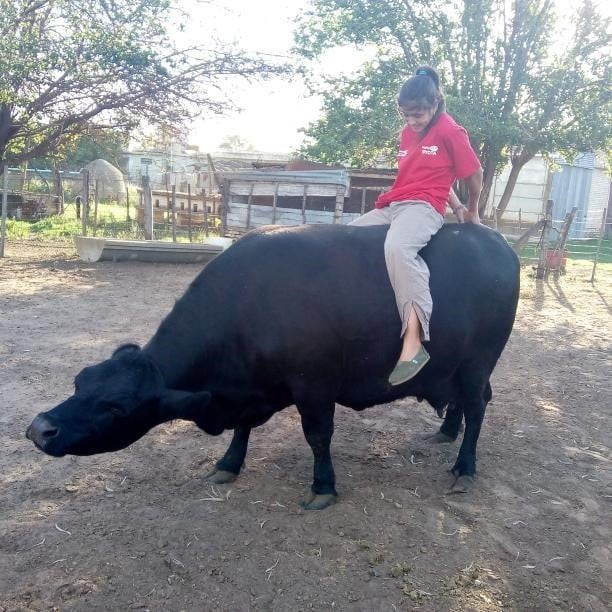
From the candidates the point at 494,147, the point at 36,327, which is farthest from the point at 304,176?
the point at 36,327

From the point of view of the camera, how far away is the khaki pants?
369 centimetres

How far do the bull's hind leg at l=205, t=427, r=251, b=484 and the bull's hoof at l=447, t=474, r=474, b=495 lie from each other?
1.46 metres

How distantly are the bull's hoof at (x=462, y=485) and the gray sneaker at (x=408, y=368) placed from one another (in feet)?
3.23

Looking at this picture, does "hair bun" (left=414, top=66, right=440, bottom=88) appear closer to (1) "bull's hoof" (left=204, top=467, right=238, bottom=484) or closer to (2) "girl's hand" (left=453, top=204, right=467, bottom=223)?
(2) "girl's hand" (left=453, top=204, right=467, bottom=223)

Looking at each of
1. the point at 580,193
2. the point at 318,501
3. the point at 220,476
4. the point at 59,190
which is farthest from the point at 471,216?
the point at 580,193

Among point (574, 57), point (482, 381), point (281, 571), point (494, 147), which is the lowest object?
point (281, 571)

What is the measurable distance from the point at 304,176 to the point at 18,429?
14.0 meters

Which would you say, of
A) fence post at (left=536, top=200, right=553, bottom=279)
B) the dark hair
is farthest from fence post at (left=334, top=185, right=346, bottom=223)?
the dark hair

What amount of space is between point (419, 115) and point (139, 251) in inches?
414

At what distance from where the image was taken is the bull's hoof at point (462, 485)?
4.06 m

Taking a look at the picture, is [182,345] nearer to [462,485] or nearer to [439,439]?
[462,485]

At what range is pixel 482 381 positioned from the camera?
4.34 meters

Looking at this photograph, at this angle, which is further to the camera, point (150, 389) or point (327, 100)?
point (327, 100)

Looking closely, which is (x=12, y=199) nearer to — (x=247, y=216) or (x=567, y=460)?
(x=247, y=216)
